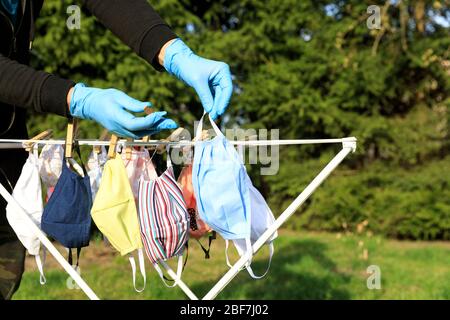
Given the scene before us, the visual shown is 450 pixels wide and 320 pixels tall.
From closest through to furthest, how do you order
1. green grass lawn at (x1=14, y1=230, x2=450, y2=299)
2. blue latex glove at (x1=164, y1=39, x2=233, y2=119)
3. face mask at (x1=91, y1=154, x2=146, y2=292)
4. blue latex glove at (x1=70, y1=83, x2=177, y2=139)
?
blue latex glove at (x1=70, y1=83, x2=177, y2=139), blue latex glove at (x1=164, y1=39, x2=233, y2=119), face mask at (x1=91, y1=154, x2=146, y2=292), green grass lawn at (x1=14, y1=230, x2=450, y2=299)

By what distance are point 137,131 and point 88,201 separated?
1.29ft

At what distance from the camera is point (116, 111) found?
1.62 m

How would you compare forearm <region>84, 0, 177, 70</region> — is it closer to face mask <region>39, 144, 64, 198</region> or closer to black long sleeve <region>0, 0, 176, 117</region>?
black long sleeve <region>0, 0, 176, 117</region>

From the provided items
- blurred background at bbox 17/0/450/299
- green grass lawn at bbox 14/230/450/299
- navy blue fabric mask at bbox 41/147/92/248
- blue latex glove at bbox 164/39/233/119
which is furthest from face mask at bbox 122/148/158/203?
blurred background at bbox 17/0/450/299

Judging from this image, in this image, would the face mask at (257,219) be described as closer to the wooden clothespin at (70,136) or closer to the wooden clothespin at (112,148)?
the wooden clothespin at (112,148)

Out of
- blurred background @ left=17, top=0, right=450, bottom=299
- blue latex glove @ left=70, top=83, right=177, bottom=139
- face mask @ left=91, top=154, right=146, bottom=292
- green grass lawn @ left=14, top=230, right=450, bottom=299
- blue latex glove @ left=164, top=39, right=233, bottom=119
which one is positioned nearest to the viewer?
blue latex glove @ left=70, top=83, right=177, bottom=139

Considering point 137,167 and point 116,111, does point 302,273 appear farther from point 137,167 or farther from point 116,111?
point 116,111

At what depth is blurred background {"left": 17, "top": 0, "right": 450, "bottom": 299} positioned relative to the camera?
567 cm

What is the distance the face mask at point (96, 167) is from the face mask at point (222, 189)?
40cm

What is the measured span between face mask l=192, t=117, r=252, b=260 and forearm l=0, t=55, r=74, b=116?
0.43 meters

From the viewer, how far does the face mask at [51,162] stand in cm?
205

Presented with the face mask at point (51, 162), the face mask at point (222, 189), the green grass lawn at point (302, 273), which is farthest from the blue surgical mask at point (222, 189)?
the green grass lawn at point (302, 273)

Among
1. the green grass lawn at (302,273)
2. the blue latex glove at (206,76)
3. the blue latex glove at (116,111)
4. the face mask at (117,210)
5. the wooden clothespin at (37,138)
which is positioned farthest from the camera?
the green grass lawn at (302,273)
